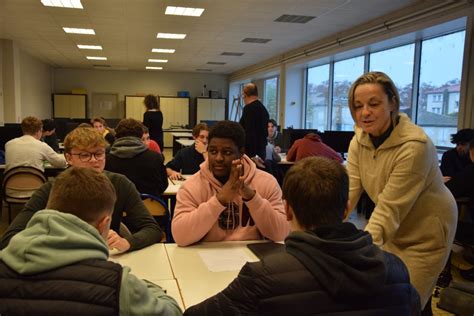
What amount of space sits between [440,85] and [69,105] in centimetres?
1207

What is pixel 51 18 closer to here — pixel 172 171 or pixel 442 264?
pixel 172 171

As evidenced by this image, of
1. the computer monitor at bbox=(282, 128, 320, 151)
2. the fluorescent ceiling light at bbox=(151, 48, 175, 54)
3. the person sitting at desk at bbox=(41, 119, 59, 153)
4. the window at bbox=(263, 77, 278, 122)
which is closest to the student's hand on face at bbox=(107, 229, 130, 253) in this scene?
the person sitting at desk at bbox=(41, 119, 59, 153)

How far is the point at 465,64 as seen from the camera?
523 cm

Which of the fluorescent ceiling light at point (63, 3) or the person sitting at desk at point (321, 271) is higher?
the fluorescent ceiling light at point (63, 3)

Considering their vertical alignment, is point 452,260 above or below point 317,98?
below

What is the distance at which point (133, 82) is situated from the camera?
50.2ft

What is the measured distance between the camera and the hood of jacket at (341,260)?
0.95 meters

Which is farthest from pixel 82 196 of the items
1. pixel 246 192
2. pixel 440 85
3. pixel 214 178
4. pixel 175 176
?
pixel 440 85

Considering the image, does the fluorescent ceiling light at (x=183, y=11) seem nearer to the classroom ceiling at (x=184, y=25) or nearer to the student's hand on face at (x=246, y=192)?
the classroom ceiling at (x=184, y=25)

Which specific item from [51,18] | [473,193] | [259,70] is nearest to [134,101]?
[259,70]

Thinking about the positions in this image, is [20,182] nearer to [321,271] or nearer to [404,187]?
[404,187]

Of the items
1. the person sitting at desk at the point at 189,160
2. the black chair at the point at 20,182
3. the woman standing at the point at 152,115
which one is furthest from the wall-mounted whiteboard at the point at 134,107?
the person sitting at desk at the point at 189,160

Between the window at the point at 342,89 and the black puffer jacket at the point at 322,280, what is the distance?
7945 millimetres

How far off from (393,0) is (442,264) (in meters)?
4.80
